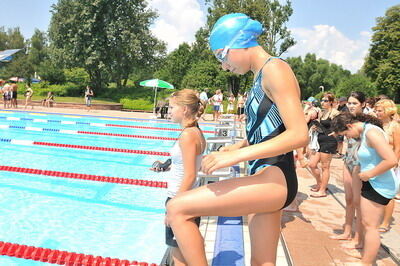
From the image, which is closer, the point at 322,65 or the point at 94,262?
the point at 94,262

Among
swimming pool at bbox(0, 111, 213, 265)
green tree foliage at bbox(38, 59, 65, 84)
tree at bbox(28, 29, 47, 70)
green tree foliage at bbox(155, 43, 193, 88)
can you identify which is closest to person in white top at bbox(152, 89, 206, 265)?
swimming pool at bbox(0, 111, 213, 265)

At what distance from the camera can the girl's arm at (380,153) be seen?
292 cm

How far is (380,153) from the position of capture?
9.75 feet

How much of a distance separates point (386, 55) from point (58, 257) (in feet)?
180

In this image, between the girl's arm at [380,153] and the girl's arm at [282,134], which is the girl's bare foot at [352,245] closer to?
the girl's arm at [380,153]

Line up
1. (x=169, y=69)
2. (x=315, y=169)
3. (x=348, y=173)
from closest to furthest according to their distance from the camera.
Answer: (x=348, y=173) → (x=315, y=169) → (x=169, y=69)

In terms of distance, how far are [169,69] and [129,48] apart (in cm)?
2311

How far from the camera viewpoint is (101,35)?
108 feet

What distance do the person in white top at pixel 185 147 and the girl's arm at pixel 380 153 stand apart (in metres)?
1.58

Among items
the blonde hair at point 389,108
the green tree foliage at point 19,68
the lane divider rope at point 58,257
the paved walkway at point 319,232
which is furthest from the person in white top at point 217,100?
the green tree foliage at point 19,68

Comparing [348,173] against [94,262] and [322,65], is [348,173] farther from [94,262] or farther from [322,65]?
[322,65]

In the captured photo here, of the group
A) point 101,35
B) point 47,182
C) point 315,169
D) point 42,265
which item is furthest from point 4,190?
point 101,35

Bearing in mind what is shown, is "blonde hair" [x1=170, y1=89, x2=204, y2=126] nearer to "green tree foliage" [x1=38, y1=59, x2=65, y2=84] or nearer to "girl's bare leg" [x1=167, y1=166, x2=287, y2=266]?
"girl's bare leg" [x1=167, y1=166, x2=287, y2=266]

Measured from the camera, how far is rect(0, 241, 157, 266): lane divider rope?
11.1 feet
